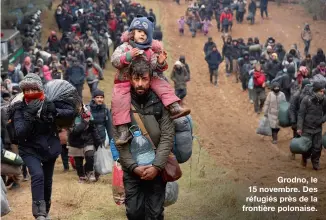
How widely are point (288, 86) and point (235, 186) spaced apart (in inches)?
279

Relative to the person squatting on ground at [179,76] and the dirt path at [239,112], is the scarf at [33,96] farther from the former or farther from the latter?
the person squatting on ground at [179,76]

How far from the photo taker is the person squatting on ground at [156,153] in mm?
5941

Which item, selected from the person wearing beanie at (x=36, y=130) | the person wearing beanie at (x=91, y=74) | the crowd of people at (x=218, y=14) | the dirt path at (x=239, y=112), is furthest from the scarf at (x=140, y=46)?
the crowd of people at (x=218, y=14)

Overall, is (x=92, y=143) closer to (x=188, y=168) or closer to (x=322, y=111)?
(x=188, y=168)

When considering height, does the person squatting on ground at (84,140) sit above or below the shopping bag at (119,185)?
below

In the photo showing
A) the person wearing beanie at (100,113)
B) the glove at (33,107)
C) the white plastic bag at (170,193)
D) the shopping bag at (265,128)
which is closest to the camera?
the glove at (33,107)

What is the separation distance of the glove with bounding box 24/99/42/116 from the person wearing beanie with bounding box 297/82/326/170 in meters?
6.39

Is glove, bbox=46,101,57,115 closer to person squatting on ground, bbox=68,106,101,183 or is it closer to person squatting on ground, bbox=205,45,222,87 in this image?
person squatting on ground, bbox=68,106,101,183

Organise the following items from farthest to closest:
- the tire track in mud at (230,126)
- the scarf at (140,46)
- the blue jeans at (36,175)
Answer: the tire track in mud at (230,126) < the blue jeans at (36,175) < the scarf at (140,46)

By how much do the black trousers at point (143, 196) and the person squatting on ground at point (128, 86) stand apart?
0.46 m

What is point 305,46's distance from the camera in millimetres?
25547

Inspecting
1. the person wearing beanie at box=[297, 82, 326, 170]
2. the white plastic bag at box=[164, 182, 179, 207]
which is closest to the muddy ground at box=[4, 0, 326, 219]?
the person wearing beanie at box=[297, 82, 326, 170]

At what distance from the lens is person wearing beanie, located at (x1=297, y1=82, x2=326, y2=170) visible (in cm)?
1166

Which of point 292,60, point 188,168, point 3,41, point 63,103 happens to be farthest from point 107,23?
point 63,103
